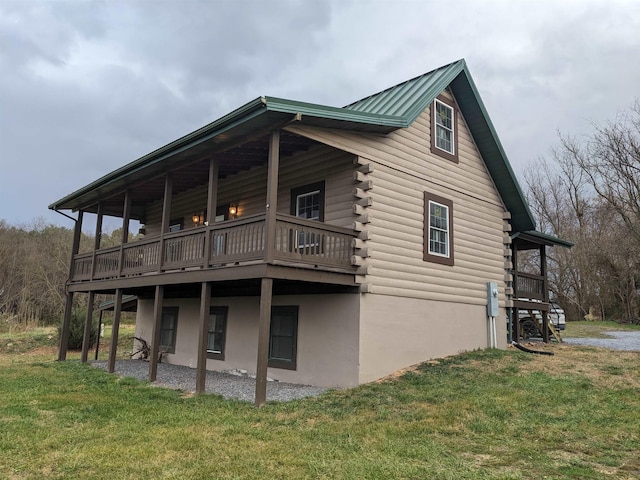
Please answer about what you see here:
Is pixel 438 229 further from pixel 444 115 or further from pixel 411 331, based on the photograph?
pixel 444 115

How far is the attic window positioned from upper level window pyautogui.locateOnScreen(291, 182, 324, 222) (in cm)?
323

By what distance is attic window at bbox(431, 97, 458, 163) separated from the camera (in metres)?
12.4

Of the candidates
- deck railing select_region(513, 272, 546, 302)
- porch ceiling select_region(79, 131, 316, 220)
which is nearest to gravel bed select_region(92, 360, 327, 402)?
porch ceiling select_region(79, 131, 316, 220)

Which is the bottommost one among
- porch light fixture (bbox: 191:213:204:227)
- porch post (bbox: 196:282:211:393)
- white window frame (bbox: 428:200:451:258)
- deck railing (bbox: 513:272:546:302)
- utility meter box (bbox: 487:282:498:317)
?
porch post (bbox: 196:282:211:393)

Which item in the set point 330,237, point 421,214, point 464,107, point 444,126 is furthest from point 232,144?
point 464,107

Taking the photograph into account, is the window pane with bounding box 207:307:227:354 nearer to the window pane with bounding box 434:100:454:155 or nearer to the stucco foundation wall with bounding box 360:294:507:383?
the stucco foundation wall with bounding box 360:294:507:383

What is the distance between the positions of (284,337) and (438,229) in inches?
182

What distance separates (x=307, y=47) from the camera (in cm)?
2594

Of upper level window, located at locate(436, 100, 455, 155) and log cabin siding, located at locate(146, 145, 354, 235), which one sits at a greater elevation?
upper level window, located at locate(436, 100, 455, 155)

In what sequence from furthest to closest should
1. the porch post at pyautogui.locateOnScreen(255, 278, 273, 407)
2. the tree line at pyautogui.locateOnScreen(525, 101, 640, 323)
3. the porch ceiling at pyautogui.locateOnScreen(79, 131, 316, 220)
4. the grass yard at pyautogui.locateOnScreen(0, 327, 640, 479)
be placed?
1. the tree line at pyautogui.locateOnScreen(525, 101, 640, 323)
2. the porch ceiling at pyautogui.locateOnScreen(79, 131, 316, 220)
3. the porch post at pyautogui.locateOnScreen(255, 278, 273, 407)
4. the grass yard at pyautogui.locateOnScreen(0, 327, 640, 479)

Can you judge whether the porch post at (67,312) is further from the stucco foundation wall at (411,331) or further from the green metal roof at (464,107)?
the stucco foundation wall at (411,331)

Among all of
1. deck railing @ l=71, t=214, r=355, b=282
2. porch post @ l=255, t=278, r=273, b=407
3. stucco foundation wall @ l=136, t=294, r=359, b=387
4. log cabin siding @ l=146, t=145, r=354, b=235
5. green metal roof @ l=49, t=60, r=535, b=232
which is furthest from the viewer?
log cabin siding @ l=146, t=145, r=354, b=235

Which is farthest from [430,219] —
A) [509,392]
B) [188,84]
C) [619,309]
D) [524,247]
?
[188,84]

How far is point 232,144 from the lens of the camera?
9.44 meters
